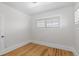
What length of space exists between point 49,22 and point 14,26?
57cm

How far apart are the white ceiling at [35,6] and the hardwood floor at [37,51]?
1.83ft

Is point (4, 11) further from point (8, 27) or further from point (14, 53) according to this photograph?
point (14, 53)

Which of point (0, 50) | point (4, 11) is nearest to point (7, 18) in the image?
point (4, 11)

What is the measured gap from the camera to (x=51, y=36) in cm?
96

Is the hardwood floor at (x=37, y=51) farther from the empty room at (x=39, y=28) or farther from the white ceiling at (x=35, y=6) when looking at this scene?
the white ceiling at (x=35, y=6)

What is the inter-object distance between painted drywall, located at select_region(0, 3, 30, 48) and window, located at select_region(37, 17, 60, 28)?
0.22m

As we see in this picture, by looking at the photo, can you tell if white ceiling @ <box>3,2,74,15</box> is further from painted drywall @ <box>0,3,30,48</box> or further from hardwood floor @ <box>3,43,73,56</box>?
hardwood floor @ <box>3,43,73,56</box>

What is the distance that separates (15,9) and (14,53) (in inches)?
27.4

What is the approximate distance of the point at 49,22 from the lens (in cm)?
94

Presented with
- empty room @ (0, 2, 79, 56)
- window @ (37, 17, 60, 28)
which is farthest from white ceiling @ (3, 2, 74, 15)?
window @ (37, 17, 60, 28)

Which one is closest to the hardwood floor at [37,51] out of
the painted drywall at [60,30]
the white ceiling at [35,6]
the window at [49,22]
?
the painted drywall at [60,30]

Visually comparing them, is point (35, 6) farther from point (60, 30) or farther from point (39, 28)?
point (60, 30)

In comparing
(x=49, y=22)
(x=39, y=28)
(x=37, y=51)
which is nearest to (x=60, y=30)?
(x=49, y=22)

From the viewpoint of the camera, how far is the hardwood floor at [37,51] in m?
0.94
